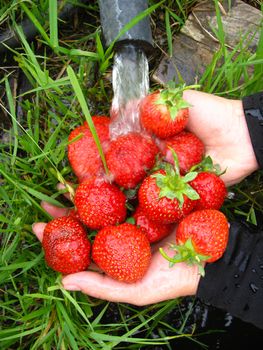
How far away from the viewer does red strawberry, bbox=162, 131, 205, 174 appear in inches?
65.9

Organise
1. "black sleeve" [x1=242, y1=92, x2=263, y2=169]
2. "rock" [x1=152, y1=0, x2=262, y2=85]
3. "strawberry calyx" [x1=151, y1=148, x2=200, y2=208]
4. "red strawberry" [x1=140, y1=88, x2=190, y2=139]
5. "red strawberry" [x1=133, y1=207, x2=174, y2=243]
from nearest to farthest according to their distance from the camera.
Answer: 1. "strawberry calyx" [x1=151, y1=148, x2=200, y2=208]
2. "red strawberry" [x1=140, y1=88, x2=190, y2=139]
3. "red strawberry" [x1=133, y1=207, x2=174, y2=243]
4. "black sleeve" [x1=242, y1=92, x2=263, y2=169]
5. "rock" [x1=152, y1=0, x2=262, y2=85]

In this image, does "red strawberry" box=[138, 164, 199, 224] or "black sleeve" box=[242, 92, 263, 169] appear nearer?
"red strawberry" box=[138, 164, 199, 224]

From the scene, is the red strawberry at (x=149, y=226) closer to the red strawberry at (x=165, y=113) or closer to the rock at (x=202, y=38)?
the red strawberry at (x=165, y=113)

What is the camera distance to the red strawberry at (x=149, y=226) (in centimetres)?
169

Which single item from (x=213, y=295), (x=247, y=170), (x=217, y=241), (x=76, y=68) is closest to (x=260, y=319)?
(x=213, y=295)

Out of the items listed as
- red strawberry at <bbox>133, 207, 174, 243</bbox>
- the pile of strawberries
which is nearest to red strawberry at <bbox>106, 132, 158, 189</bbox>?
the pile of strawberries

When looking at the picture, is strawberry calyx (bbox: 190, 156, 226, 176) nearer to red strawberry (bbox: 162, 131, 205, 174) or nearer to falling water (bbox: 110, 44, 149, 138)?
red strawberry (bbox: 162, 131, 205, 174)

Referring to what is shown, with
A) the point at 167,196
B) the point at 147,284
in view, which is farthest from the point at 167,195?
the point at 147,284

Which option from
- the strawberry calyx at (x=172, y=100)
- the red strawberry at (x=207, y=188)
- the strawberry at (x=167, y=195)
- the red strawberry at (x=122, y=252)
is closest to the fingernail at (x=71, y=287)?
the red strawberry at (x=122, y=252)

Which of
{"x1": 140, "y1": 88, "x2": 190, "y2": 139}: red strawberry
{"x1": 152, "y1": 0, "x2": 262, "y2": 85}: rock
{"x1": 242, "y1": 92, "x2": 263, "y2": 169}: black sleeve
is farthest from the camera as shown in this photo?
{"x1": 152, "y1": 0, "x2": 262, "y2": 85}: rock

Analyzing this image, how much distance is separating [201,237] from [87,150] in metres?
0.47

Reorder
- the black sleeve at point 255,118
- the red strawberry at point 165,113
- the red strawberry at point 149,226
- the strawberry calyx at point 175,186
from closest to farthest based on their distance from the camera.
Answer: the strawberry calyx at point 175,186 → the red strawberry at point 165,113 → the red strawberry at point 149,226 → the black sleeve at point 255,118

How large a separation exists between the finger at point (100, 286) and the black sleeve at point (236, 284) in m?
0.22

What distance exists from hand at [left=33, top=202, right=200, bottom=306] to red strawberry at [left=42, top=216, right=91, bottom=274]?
0.12 feet
